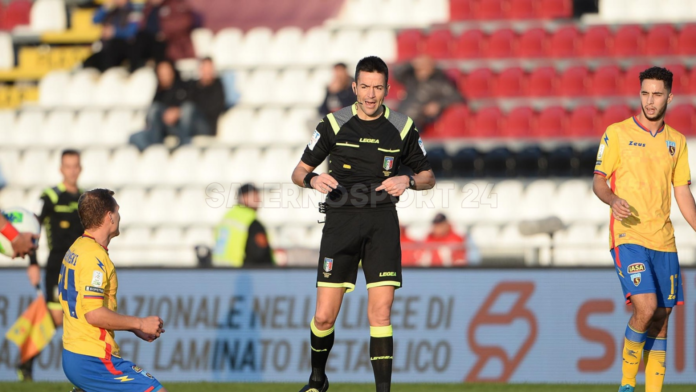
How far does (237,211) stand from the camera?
1023 centimetres

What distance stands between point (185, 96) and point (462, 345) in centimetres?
685

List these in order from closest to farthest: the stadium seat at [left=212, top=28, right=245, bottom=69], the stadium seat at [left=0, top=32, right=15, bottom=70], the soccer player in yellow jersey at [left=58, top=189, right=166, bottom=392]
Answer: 1. the soccer player in yellow jersey at [left=58, top=189, right=166, bottom=392]
2. the stadium seat at [left=212, top=28, right=245, bottom=69]
3. the stadium seat at [left=0, top=32, right=15, bottom=70]

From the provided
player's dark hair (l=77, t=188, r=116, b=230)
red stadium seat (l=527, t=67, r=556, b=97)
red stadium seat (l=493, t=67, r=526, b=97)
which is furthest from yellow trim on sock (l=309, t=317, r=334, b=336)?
red stadium seat (l=527, t=67, r=556, b=97)

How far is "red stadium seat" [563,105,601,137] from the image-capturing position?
45.0 ft

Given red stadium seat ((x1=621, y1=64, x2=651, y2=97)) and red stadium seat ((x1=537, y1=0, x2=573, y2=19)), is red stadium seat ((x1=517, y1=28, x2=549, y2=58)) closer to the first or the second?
red stadium seat ((x1=537, y1=0, x2=573, y2=19))

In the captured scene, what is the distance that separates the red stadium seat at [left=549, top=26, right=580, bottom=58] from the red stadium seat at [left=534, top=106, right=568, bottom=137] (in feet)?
4.17

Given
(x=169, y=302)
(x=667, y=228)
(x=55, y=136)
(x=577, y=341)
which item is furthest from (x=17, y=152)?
(x=667, y=228)

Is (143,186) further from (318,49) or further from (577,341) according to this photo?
(577,341)

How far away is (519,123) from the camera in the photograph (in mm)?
13836

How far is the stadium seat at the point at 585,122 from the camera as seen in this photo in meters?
13.7

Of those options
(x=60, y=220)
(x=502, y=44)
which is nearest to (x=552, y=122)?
(x=502, y=44)

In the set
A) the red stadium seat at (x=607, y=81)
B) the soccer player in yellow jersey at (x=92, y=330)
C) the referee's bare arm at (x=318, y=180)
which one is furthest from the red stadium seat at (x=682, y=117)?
the soccer player in yellow jersey at (x=92, y=330)

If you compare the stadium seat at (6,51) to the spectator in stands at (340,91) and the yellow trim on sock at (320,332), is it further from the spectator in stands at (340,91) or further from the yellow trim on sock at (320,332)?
the yellow trim on sock at (320,332)

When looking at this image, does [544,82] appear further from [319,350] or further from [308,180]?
[319,350]
